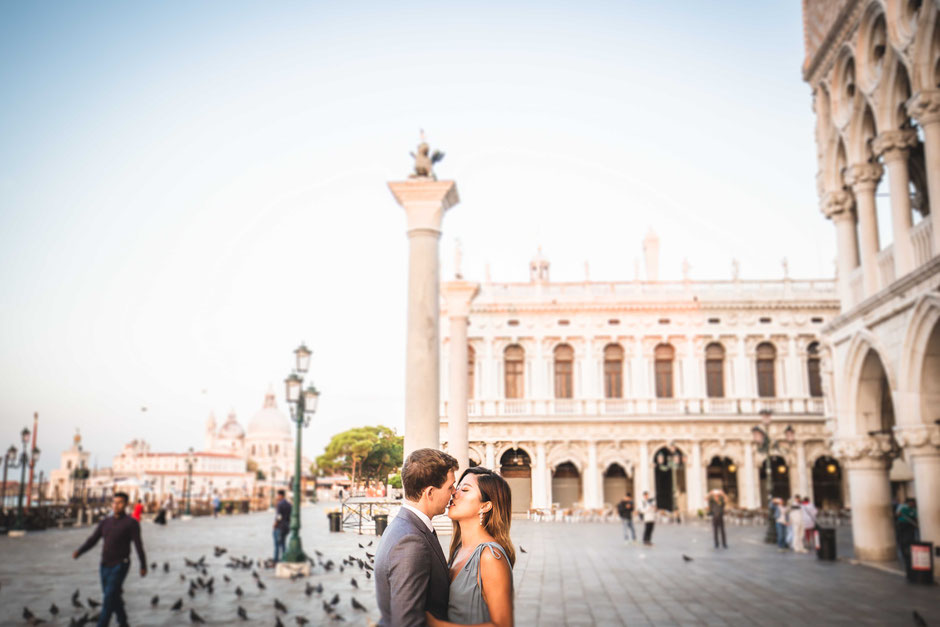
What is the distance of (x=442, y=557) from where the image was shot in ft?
11.2

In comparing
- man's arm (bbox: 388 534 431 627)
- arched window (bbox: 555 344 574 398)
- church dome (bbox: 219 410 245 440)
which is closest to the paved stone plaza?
man's arm (bbox: 388 534 431 627)

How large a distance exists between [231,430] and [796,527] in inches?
6777

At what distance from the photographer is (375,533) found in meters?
4.56

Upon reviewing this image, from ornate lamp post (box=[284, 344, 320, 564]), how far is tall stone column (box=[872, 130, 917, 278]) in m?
11.5

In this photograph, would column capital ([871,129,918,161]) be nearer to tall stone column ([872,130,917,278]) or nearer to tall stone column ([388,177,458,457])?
tall stone column ([872,130,917,278])

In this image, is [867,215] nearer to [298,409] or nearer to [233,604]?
[298,409]

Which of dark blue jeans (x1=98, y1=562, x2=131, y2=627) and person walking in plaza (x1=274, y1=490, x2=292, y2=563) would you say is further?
person walking in plaza (x1=274, y1=490, x2=292, y2=563)

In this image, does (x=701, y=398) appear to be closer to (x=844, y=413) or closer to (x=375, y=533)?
(x=844, y=413)

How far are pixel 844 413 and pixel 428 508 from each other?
15.7 m

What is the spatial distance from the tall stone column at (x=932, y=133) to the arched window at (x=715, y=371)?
107ft

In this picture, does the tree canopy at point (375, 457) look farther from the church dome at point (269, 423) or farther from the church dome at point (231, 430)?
the church dome at point (231, 430)

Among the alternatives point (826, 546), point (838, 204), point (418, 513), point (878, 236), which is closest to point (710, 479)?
point (826, 546)

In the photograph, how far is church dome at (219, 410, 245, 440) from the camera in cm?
17812

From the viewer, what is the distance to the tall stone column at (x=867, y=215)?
51.6 ft
